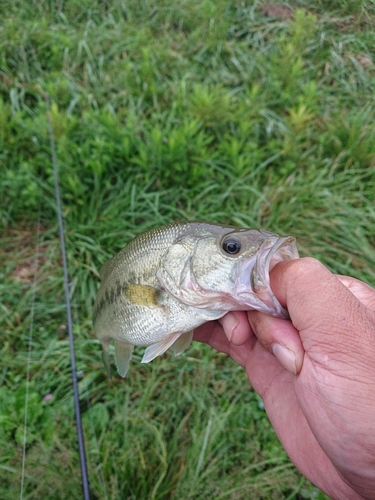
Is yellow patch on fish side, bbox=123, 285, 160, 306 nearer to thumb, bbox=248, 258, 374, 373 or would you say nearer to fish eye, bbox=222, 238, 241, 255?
fish eye, bbox=222, 238, 241, 255

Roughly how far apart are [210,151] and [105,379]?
2.31 m

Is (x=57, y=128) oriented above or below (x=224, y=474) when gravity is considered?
above

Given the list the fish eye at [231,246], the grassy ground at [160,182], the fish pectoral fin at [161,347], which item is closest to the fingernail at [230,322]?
the fish pectoral fin at [161,347]

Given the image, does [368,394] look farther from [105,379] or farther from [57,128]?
[57,128]

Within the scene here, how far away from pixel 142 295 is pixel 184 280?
0.76ft

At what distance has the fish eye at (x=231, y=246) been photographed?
60.1 inches

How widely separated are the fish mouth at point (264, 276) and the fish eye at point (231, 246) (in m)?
0.08

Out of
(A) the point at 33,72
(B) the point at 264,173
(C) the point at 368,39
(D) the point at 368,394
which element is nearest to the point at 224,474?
(D) the point at 368,394

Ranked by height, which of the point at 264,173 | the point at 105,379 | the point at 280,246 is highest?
the point at 280,246

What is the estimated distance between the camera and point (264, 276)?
139 centimetres

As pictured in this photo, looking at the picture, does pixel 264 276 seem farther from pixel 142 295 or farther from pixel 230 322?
pixel 142 295

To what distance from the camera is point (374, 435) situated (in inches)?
46.4

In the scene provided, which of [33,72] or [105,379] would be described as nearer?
[105,379]

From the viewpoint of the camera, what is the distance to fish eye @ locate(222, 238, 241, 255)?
5.01 ft
